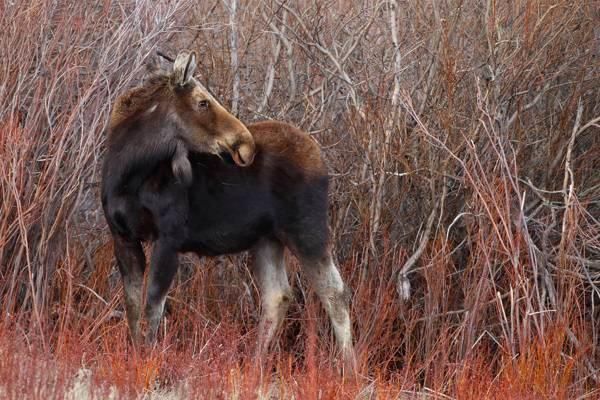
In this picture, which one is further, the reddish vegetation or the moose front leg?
the reddish vegetation

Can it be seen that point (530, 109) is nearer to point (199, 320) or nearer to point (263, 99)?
point (263, 99)

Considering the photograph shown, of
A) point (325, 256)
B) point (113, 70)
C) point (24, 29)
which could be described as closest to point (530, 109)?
point (325, 256)

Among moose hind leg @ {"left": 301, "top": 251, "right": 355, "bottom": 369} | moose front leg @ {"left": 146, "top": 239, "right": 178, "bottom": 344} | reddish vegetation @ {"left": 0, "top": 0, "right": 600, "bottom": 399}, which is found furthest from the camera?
moose hind leg @ {"left": 301, "top": 251, "right": 355, "bottom": 369}

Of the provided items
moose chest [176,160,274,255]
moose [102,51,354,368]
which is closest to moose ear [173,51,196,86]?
moose [102,51,354,368]

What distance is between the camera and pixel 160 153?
7.82 meters

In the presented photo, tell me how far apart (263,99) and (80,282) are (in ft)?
7.49

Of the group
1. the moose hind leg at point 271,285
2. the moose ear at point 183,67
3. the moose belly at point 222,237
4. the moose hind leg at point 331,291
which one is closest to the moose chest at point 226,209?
the moose belly at point 222,237

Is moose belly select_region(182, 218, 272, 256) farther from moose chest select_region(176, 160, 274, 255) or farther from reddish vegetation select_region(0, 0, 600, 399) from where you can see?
reddish vegetation select_region(0, 0, 600, 399)

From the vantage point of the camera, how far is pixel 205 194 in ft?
26.3

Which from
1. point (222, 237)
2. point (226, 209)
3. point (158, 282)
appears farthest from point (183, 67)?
point (158, 282)

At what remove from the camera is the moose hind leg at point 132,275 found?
25.6 ft

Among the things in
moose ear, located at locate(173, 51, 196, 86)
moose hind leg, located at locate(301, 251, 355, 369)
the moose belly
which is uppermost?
moose ear, located at locate(173, 51, 196, 86)

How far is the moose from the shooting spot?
7.71m

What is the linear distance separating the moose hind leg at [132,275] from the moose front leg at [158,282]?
0.16 meters
